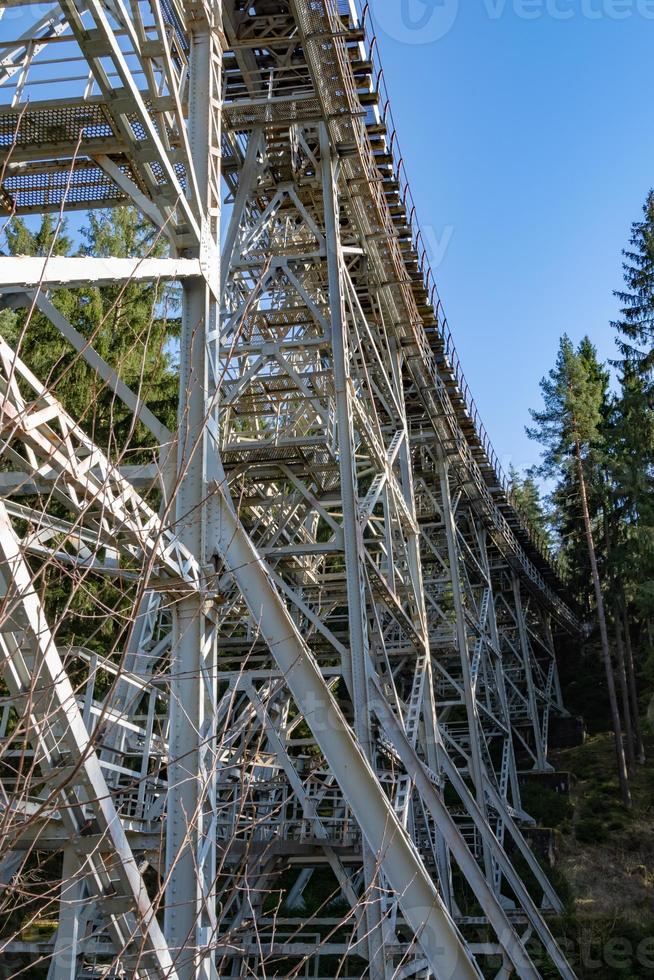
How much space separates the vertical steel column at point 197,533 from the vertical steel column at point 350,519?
376 centimetres

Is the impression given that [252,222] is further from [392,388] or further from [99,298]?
[99,298]

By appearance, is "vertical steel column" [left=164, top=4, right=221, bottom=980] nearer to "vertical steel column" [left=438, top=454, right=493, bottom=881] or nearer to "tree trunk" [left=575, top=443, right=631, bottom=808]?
"vertical steel column" [left=438, top=454, right=493, bottom=881]

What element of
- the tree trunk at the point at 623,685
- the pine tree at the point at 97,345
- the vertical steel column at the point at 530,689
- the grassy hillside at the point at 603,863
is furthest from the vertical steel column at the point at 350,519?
the tree trunk at the point at 623,685

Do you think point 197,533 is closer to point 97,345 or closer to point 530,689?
point 97,345

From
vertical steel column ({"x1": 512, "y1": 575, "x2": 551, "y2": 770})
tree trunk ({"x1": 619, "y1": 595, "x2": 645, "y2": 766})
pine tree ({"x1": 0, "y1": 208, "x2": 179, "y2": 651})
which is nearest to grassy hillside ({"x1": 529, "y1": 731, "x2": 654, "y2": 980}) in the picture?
tree trunk ({"x1": 619, "y1": 595, "x2": 645, "y2": 766})

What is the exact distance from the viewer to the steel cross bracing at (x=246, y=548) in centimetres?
382

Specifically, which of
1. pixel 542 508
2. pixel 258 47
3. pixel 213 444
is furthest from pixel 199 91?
pixel 542 508

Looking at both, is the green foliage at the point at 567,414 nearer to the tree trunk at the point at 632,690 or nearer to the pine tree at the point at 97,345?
the tree trunk at the point at 632,690

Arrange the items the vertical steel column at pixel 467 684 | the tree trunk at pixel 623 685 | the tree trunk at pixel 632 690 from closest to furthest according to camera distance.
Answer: the vertical steel column at pixel 467 684 < the tree trunk at pixel 623 685 < the tree trunk at pixel 632 690

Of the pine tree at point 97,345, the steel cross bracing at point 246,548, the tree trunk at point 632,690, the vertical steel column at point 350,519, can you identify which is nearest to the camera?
the steel cross bracing at point 246,548

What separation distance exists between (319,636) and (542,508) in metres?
40.0

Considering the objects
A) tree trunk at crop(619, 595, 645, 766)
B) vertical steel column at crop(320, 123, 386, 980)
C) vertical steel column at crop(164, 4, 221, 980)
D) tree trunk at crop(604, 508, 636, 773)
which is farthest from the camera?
tree trunk at crop(619, 595, 645, 766)

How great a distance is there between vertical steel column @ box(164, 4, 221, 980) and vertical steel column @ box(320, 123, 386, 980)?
3.76m

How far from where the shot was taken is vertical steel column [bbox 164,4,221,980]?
536cm
